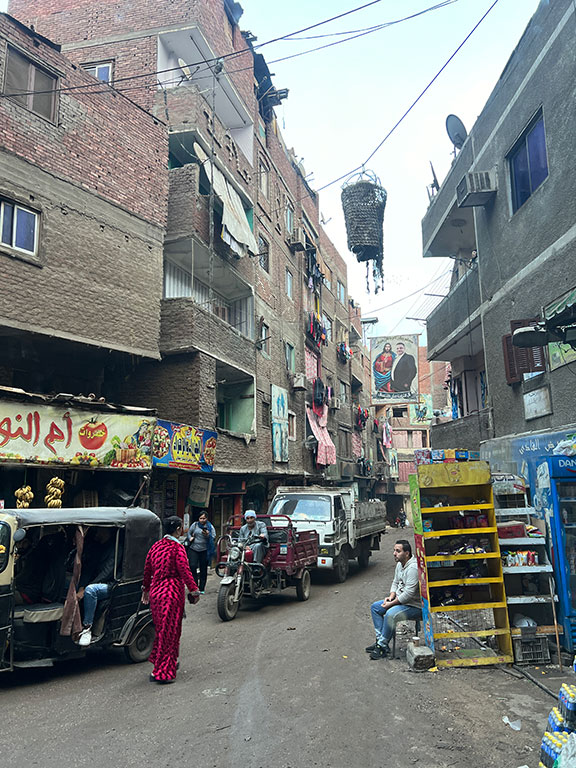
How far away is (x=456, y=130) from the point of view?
17250 millimetres

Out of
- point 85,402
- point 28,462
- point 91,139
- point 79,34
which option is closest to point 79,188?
point 91,139

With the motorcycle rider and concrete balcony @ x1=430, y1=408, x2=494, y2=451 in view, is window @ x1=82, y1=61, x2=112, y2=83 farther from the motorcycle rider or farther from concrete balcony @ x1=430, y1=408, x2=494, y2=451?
concrete balcony @ x1=430, y1=408, x2=494, y2=451

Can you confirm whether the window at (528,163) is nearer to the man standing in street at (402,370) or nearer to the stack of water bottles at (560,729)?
Result: the stack of water bottles at (560,729)

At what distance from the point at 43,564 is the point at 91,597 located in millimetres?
1313

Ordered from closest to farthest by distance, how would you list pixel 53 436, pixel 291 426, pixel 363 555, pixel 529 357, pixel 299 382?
pixel 53 436 < pixel 529 357 < pixel 363 555 < pixel 291 426 < pixel 299 382

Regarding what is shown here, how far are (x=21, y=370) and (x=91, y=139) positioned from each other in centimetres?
592

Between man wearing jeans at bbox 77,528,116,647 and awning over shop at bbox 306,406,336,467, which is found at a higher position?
awning over shop at bbox 306,406,336,467

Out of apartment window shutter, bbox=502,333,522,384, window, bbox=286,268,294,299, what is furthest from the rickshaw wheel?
window, bbox=286,268,294,299

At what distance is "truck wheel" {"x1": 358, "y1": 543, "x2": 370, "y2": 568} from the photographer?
57.7 ft

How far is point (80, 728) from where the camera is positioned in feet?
16.8

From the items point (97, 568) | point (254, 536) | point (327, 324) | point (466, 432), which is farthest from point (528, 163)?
point (327, 324)

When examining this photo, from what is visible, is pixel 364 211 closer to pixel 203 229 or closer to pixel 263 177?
pixel 203 229

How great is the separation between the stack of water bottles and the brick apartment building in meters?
11.8

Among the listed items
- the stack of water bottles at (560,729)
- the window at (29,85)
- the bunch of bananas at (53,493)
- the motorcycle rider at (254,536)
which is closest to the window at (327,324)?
the window at (29,85)
